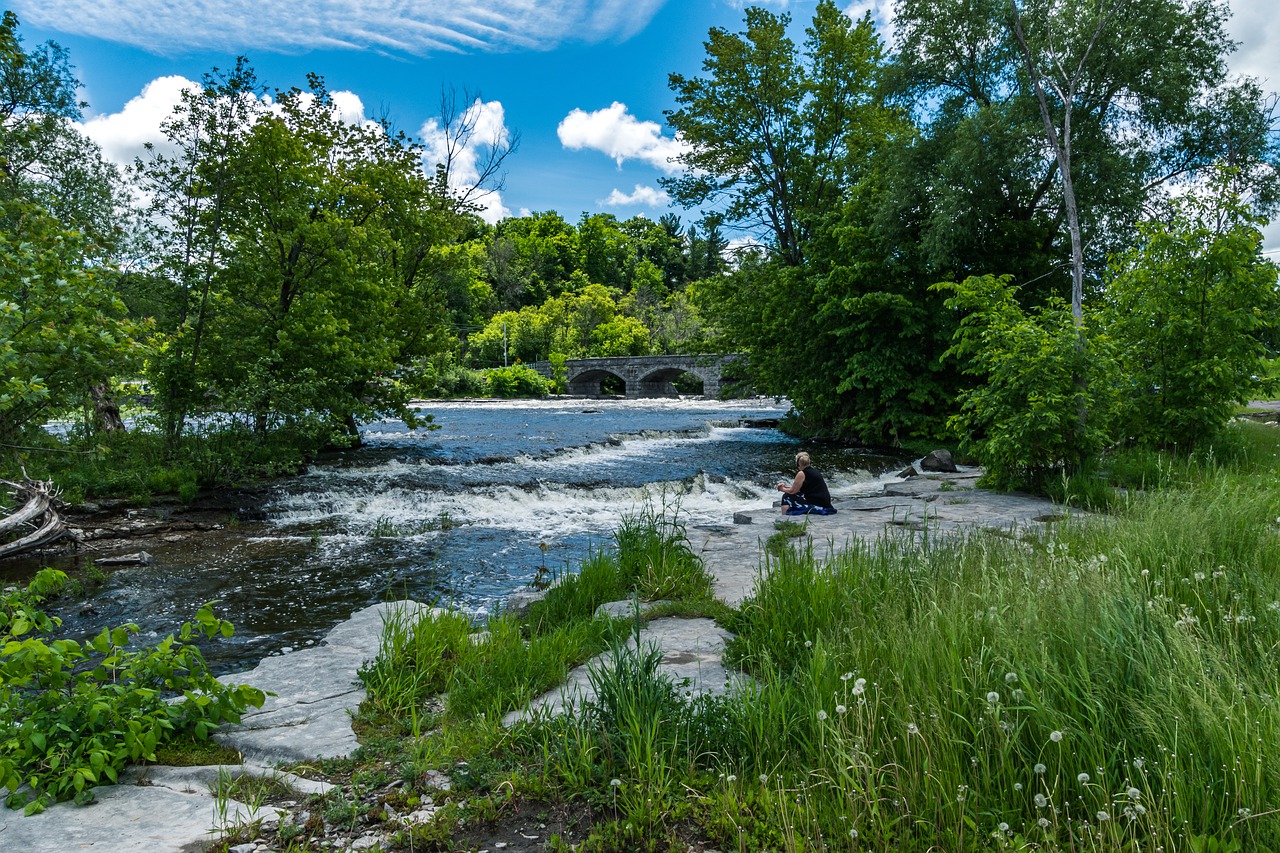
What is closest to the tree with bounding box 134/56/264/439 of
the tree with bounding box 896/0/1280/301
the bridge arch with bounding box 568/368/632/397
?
the tree with bounding box 896/0/1280/301

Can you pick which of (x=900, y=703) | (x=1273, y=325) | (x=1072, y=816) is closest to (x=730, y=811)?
(x=900, y=703)

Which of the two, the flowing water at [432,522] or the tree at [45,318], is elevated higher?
the tree at [45,318]

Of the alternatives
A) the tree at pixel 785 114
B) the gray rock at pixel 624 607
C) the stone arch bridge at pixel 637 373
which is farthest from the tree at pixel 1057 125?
the stone arch bridge at pixel 637 373

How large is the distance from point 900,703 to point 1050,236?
19.2 metres

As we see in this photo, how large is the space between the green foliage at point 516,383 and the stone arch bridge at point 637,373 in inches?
132

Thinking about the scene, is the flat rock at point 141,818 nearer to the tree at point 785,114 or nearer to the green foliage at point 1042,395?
the green foliage at point 1042,395

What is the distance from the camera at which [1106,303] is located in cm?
1101

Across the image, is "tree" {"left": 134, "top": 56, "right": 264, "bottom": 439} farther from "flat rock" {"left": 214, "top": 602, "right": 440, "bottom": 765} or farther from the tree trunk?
"flat rock" {"left": 214, "top": 602, "right": 440, "bottom": 765}

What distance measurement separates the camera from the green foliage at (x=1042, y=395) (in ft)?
30.2

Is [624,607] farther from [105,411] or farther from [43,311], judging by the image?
[105,411]

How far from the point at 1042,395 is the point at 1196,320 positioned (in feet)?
7.89

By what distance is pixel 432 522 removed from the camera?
11.4 m

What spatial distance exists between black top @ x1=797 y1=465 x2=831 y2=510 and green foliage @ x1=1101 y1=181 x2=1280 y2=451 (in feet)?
14.6

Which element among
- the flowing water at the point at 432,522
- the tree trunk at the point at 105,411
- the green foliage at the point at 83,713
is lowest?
the flowing water at the point at 432,522
